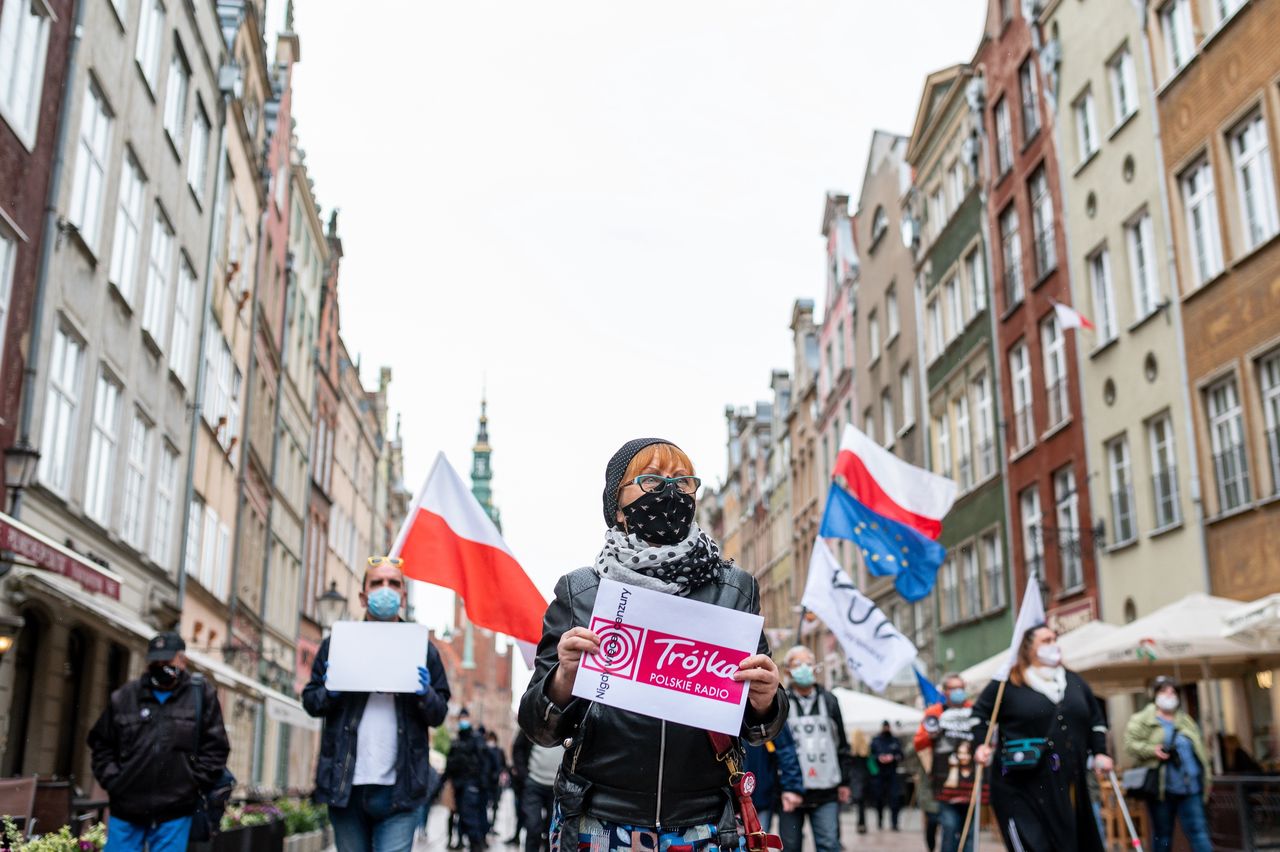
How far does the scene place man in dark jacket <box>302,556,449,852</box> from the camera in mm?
6883

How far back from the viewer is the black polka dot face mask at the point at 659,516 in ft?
12.6

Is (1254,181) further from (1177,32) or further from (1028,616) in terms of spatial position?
(1028,616)

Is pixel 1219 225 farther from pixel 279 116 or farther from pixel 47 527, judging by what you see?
pixel 279 116

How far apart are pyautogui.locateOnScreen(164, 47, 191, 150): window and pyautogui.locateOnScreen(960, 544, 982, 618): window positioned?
64.4ft

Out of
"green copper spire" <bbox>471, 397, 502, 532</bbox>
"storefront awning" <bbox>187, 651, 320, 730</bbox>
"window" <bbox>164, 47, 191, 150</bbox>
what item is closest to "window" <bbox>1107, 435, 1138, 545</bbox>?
"storefront awning" <bbox>187, 651, 320, 730</bbox>

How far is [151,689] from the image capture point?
26.3ft

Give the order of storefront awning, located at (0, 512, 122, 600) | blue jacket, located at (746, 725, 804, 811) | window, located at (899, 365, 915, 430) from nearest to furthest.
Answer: blue jacket, located at (746, 725, 804, 811), storefront awning, located at (0, 512, 122, 600), window, located at (899, 365, 915, 430)

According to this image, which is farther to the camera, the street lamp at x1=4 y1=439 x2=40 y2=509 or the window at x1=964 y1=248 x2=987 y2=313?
the window at x1=964 y1=248 x2=987 y2=313

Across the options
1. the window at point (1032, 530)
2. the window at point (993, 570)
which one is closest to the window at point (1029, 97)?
the window at point (1032, 530)

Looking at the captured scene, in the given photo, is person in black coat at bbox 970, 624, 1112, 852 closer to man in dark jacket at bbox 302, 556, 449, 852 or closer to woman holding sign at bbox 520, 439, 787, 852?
man in dark jacket at bbox 302, 556, 449, 852

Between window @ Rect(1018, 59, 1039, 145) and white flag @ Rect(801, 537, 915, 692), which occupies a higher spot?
window @ Rect(1018, 59, 1039, 145)

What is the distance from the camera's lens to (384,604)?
735cm

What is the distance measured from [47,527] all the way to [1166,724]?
12513 millimetres

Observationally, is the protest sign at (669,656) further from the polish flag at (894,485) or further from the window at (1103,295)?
the window at (1103,295)
